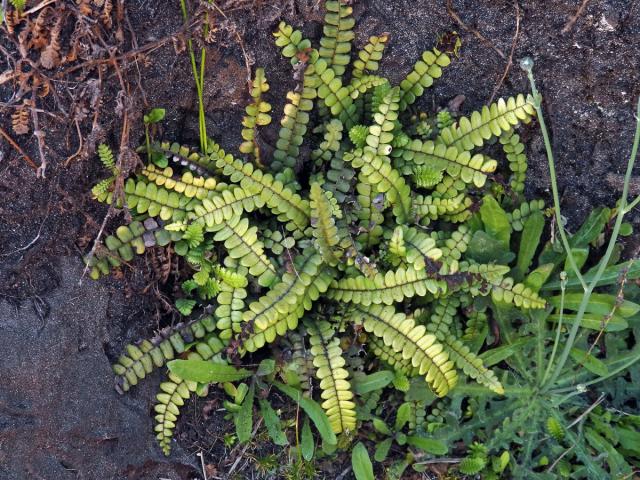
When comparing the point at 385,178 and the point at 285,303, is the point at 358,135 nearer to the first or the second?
the point at 385,178

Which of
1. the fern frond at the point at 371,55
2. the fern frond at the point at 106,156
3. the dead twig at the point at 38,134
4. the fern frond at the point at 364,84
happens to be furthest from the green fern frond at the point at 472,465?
the dead twig at the point at 38,134

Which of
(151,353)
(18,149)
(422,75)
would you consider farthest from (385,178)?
(18,149)

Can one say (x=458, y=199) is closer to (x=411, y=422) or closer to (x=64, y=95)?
(x=411, y=422)

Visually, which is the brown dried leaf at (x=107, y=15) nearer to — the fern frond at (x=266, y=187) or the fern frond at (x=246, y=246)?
the fern frond at (x=266, y=187)

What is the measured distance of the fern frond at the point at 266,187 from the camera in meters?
3.32

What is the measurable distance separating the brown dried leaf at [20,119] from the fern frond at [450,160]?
1948 millimetres

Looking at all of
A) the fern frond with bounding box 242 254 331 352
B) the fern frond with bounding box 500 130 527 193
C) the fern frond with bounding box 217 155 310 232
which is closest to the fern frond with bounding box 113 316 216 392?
the fern frond with bounding box 242 254 331 352

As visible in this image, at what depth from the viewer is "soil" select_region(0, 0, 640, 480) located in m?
3.26

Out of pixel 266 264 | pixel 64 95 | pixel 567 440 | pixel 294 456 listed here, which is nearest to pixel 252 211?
pixel 266 264

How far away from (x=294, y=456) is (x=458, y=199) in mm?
1756

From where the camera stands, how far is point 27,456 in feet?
10.8

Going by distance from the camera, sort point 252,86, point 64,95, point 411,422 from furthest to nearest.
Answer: point 411,422 < point 252,86 < point 64,95

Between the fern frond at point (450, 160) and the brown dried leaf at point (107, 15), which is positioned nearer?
the brown dried leaf at point (107, 15)

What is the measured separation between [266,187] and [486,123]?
125 cm
